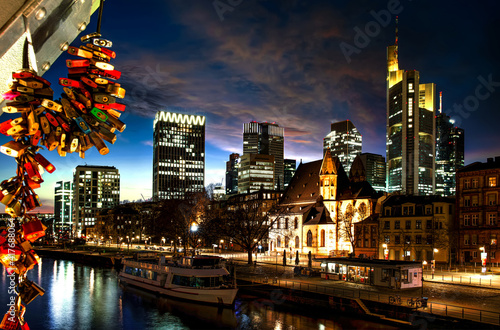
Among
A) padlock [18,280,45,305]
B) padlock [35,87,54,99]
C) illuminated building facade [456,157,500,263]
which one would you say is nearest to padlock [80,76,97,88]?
padlock [35,87,54,99]

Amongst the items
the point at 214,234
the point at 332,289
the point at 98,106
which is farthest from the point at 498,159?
the point at 98,106

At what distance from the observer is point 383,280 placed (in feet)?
156

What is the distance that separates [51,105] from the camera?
2695mm

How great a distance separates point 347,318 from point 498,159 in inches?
1962

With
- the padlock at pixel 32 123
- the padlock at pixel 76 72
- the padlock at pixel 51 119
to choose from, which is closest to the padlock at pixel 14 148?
the padlock at pixel 32 123

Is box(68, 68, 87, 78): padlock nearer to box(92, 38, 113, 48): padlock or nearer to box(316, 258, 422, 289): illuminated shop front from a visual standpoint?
box(92, 38, 113, 48): padlock

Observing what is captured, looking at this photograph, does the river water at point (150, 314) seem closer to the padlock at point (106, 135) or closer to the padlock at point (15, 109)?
the padlock at point (106, 135)

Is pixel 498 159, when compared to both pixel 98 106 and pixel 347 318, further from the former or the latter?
pixel 98 106

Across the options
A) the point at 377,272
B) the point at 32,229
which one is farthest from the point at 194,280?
the point at 32,229

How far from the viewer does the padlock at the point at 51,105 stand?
105 inches

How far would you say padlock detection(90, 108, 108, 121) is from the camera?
2777mm

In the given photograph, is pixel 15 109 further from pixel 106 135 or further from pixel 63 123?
pixel 106 135

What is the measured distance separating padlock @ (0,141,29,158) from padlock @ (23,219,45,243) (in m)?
0.44

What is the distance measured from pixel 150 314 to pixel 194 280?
7.52 m
